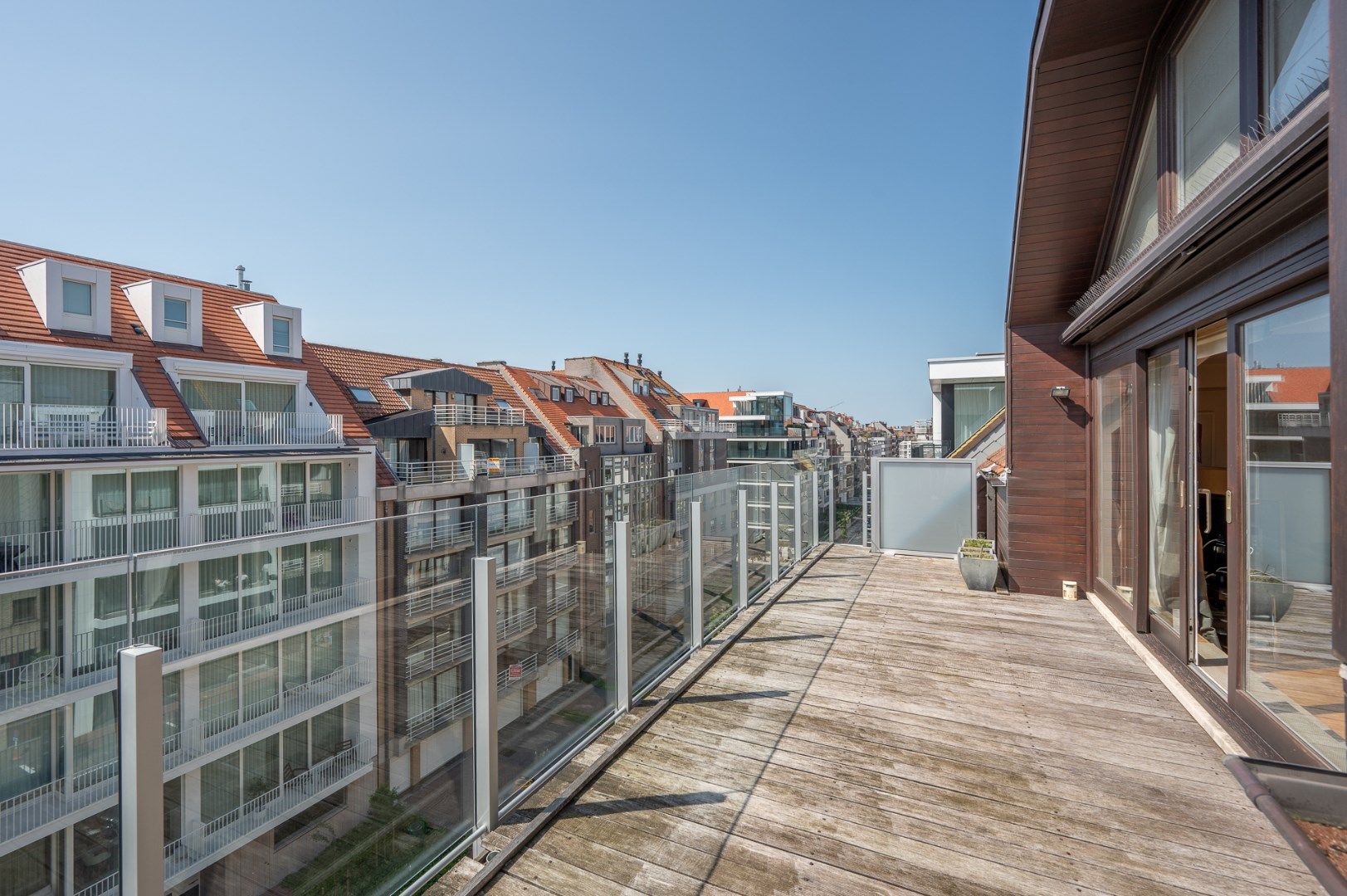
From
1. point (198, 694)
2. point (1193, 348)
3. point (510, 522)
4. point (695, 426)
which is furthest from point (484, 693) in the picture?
point (695, 426)

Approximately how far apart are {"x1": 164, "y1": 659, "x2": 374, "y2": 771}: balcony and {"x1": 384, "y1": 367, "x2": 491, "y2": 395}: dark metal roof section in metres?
19.8

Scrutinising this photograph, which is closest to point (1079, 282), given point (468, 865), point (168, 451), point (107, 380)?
point (468, 865)

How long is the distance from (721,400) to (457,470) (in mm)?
33873

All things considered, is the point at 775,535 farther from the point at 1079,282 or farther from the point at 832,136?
the point at 832,136

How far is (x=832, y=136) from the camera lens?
11289 mm

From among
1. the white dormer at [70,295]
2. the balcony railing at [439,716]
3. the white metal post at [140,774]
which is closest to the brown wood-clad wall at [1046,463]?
the balcony railing at [439,716]

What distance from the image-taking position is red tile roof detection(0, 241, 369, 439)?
1111 cm

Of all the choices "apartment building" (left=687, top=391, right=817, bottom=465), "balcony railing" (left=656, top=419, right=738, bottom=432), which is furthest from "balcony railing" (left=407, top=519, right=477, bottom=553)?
"apartment building" (left=687, top=391, right=817, bottom=465)

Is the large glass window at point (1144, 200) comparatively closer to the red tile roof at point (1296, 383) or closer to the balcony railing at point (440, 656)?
the red tile roof at point (1296, 383)

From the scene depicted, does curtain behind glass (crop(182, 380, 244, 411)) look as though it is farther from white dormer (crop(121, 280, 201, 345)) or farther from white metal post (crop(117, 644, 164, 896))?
white metal post (crop(117, 644, 164, 896))

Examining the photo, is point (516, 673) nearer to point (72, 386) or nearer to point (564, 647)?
point (564, 647)

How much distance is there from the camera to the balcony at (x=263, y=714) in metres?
1.40

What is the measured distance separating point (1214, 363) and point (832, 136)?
371 inches

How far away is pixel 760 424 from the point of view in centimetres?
4706
